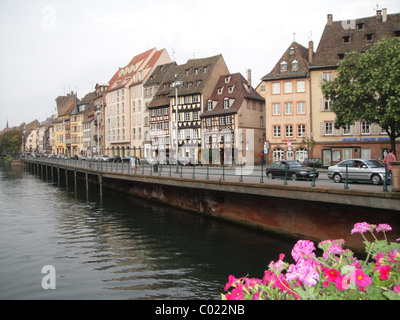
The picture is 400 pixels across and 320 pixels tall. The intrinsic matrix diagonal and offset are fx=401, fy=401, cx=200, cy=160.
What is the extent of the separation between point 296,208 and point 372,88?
18.4 meters

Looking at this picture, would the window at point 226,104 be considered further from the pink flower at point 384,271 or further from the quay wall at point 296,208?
the pink flower at point 384,271

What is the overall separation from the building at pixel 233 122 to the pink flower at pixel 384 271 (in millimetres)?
49409

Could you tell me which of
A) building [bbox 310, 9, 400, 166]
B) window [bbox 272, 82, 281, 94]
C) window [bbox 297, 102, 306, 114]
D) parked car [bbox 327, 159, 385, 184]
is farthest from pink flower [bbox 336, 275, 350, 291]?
window [bbox 272, 82, 281, 94]

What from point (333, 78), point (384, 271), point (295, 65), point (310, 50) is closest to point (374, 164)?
point (384, 271)

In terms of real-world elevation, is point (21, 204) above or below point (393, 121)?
below

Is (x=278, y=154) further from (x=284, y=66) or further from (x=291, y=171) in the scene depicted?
(x=291, y=171)

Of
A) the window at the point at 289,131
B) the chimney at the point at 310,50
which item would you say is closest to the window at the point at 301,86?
the chimney at the point at 310,50

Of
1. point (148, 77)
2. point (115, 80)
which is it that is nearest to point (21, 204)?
point (148, 77)

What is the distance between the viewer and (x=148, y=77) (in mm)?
78500

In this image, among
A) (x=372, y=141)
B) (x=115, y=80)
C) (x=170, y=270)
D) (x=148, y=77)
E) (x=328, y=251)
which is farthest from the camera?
(x=115, y=80)

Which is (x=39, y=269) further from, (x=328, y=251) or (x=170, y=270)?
(x=328, y=251)

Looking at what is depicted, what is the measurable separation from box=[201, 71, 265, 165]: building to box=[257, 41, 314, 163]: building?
403 cm

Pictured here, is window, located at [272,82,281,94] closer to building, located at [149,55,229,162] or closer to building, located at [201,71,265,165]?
building, located at [201,71,265,165]
